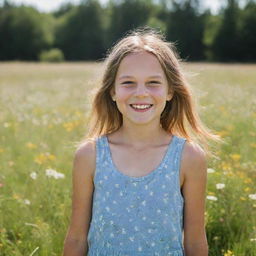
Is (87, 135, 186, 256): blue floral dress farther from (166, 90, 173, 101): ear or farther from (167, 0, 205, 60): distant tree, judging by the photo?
(167, 0, 205, 60): distant tree

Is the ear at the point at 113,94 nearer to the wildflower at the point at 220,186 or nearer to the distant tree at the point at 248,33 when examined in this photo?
the wildflower at the point at 220,186

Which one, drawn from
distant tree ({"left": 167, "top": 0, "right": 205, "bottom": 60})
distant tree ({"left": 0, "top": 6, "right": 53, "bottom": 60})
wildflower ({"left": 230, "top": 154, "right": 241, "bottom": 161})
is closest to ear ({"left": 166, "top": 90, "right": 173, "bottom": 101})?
wildflower ({"left": 230, "top": 154, "right": 241, "bottom": 161})

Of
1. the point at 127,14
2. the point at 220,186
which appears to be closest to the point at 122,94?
the point at 220,186

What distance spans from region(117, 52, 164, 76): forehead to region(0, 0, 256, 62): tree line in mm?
52432

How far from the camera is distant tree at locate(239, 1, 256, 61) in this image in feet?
182

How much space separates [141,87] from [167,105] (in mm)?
347

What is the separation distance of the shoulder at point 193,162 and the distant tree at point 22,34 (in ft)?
214

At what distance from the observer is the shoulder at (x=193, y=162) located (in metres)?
2.11

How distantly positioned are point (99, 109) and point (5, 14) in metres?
70.9

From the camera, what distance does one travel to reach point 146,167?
7.01 feet

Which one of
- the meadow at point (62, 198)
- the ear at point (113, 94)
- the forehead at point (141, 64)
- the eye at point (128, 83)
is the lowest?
the meadow at point (62, 198)

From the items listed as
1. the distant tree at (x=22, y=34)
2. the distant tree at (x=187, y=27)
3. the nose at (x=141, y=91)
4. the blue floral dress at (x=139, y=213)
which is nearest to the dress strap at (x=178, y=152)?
the blue floral dress at (x=139, y=213)

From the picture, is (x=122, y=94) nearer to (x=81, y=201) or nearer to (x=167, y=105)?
(x=167, y=105)

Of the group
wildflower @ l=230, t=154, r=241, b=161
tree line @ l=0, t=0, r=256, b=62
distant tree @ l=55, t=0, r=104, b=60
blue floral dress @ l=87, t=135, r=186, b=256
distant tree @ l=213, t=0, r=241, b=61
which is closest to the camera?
blue floral dress @ l=87, t=135, r=186, b=256
